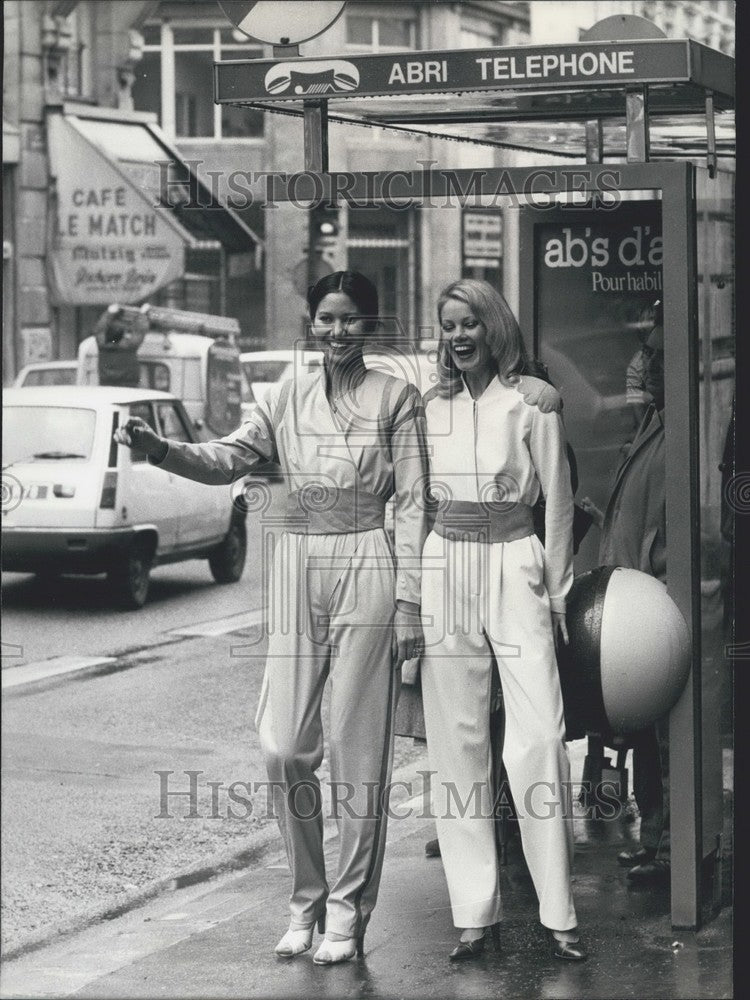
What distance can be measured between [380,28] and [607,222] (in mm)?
25445

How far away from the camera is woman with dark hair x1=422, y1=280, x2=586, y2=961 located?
4.90 meters

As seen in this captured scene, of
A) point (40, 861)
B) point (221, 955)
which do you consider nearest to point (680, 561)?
point (221, 955)

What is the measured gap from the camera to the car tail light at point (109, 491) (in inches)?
563

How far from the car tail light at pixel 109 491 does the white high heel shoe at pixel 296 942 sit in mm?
9391

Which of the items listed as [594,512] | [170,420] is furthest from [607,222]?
[170,420]

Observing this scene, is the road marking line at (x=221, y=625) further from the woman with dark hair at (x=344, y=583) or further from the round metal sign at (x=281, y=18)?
the woman with dark hair at (x=344, y=583)

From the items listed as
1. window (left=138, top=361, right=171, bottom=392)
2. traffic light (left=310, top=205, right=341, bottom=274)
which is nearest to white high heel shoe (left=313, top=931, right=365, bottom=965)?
traffic light (left=310, top=205, right=341, bottom=274)

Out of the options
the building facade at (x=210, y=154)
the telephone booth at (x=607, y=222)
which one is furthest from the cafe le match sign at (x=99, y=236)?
the telephone booth at (x=607, y=222)

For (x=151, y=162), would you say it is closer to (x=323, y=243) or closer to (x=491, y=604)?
(x=323, y=243)

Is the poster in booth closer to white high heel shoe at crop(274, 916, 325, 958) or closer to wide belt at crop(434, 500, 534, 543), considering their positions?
wide belt at crop(434, 500, 534, 543)

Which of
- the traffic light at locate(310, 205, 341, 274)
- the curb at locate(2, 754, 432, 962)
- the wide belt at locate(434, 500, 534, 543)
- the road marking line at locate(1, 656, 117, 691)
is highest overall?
the traffic light at locate(310, 205, 341, 274)

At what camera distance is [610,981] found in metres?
4.82

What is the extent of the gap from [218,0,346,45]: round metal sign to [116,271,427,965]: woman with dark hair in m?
0.98

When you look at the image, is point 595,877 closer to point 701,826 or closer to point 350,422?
point 701,826
